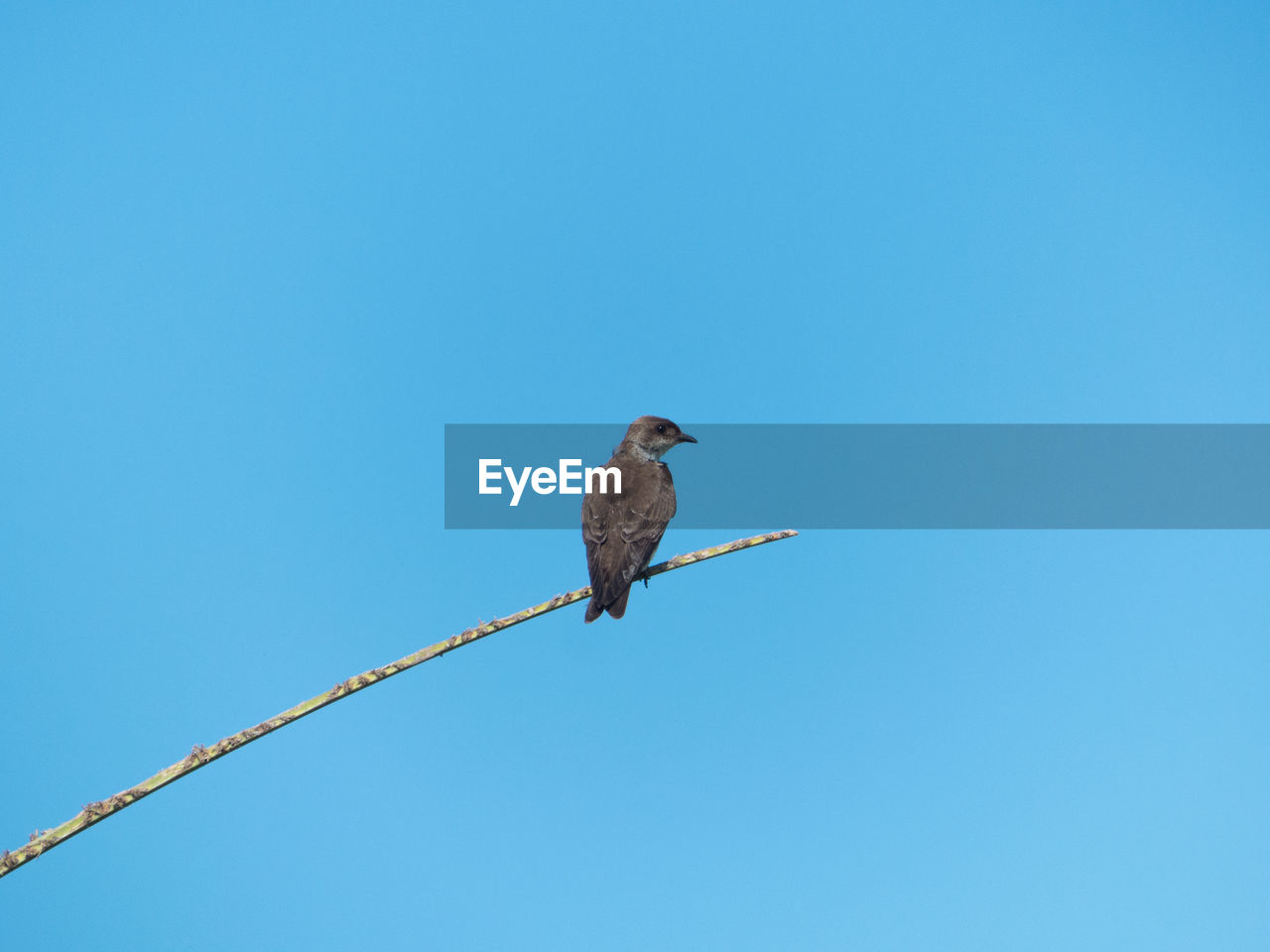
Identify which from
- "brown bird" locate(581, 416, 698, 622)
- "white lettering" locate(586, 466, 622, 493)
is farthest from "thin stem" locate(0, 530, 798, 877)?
"white lettering" locate(586, 466, 622, 493)

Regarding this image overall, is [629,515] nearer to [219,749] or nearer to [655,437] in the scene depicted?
[655,437]

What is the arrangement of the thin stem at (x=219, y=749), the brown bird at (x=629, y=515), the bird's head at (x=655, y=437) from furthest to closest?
the bird's head at (x=655, y=437), the brown bird at (x=629, y=515), the thin stem at (x=219, y=749)

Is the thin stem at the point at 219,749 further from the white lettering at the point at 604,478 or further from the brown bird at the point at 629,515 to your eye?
the white lettering at the point at 604,478

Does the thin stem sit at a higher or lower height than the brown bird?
lower

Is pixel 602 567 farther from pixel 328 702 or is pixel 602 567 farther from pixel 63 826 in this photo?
pixel 63 826

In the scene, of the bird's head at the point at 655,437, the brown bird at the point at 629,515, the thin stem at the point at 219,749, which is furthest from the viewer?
the bird's head at the point at 655,437

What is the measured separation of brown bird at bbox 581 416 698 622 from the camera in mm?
6672

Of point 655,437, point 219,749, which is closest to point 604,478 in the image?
point 655,437

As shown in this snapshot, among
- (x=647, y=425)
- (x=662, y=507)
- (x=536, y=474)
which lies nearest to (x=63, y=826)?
(x=536, y=474)

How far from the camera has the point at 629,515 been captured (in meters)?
7.23

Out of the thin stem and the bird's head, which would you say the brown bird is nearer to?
the bird's head

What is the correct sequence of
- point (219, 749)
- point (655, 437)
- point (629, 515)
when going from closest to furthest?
point (219, 749), point (629, 515), point (655, 437)

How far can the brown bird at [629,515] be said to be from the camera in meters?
6.67

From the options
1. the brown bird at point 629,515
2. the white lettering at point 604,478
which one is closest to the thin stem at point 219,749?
the brown bird at point 629,515
